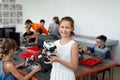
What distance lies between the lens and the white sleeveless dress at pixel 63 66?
1799 mm

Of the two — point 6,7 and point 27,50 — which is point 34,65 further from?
point 6,7

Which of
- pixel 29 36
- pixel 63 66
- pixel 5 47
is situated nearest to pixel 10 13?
pixel 29 36

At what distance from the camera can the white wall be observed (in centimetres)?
501

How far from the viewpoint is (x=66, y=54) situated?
5.90ft

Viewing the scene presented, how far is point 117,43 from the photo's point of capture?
4.90m

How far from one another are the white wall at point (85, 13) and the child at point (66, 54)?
3.40 m

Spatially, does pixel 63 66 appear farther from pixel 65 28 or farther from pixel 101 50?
pixel 101 50

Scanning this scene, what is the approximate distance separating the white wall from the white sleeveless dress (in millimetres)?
3404

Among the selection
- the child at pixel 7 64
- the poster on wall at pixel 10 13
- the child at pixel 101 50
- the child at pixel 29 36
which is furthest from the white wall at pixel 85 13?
the child at pixel 7 64

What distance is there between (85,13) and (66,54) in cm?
401

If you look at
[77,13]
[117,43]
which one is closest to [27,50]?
[117,43]

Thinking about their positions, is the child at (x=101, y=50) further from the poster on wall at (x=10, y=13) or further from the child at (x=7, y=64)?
the poster on wall at (x=10, y=13)

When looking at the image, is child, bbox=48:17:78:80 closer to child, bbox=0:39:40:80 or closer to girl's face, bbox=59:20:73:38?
girl's face, bbox=59:20:73:38

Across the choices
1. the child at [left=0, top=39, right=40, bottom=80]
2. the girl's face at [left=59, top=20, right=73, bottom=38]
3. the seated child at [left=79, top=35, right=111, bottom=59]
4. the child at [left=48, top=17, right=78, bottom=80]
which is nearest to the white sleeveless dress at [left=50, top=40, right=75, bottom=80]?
the child at [left=48, top=17, right=78, bottom=80]
